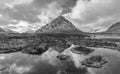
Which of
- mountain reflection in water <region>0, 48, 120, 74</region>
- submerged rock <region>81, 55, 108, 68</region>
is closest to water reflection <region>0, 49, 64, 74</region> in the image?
mountain reflection in water <region>0, 48, 120, 74</region>

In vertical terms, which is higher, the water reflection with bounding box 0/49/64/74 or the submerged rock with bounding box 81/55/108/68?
the submerged rock with bounding box 81/55/108/68

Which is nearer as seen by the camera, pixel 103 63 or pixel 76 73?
pixel 76 73

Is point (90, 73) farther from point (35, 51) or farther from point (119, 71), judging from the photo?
point (35, 51)

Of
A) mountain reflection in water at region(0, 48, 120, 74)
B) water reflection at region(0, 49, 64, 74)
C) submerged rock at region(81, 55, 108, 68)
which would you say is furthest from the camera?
submerged rock at region(81, 55, 108, 68)

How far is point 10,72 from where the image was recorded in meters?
43.5

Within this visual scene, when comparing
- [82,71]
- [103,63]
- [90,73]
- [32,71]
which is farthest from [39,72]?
[103,63]

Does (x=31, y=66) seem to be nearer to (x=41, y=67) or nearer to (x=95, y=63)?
(x=41, y=67)

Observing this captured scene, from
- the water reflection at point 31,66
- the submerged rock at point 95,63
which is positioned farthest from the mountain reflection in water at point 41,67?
the submerged rock at point 95,63

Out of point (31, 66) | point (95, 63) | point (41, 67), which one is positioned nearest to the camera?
point (41, 67)

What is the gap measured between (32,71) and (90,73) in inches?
890

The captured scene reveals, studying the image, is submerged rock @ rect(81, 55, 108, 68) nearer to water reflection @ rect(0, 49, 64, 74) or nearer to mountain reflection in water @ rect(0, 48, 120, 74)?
mountain reflection in water @ rect(0, 48, 120, 74)

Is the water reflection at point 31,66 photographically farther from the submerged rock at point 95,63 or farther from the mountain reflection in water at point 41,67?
the submerged rock at point 95,63

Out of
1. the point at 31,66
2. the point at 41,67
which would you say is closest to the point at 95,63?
the point at 41,67

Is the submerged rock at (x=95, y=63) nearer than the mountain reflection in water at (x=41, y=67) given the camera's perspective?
No
